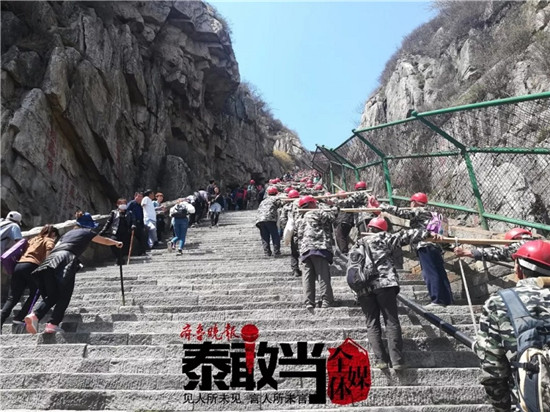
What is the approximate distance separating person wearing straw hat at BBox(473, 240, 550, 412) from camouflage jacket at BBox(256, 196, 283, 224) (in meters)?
6.74

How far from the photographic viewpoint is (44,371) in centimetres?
425

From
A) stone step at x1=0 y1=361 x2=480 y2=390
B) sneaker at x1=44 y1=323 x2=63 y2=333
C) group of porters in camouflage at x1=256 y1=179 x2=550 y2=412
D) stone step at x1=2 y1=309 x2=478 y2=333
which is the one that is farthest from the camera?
stone step at x1=2 y1=309 x2=478 y2=333

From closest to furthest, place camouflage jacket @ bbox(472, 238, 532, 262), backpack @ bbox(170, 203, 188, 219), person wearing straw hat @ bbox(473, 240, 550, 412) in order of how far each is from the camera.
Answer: person wearing straw hat @ bbox(473, 240, 550, 412) < camouflage jacket @ bbox(472, 238, 532, 262) < backpack @ bbox(170, 203, 188, 219)

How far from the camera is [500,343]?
248 cm

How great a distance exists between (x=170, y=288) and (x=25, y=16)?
1400 cm

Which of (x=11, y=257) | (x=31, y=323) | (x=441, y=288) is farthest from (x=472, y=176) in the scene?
(x=11, y=257)

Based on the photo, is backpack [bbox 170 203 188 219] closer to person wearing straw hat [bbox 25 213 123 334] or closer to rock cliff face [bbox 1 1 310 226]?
person wearing straw hat [bbox 25 213 123 334]

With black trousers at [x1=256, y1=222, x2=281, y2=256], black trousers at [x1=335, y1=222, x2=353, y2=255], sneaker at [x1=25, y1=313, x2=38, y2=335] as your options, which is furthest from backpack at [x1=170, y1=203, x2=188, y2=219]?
sneaker at [x1=25, y1=313, x2=38, y2=335]

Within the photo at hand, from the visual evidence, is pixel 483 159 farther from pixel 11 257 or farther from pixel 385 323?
pixel 11 257

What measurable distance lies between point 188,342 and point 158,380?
3.00ft

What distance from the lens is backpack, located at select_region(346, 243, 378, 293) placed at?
4.27 metres

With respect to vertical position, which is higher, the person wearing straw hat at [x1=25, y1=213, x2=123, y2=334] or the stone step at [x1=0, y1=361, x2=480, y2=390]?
the person wearing straw hat at [x1=25, y1=213, x2=123, y2=334]

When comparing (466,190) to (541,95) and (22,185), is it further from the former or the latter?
(22,185)

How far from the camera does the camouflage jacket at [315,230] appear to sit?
5746 millimetres
